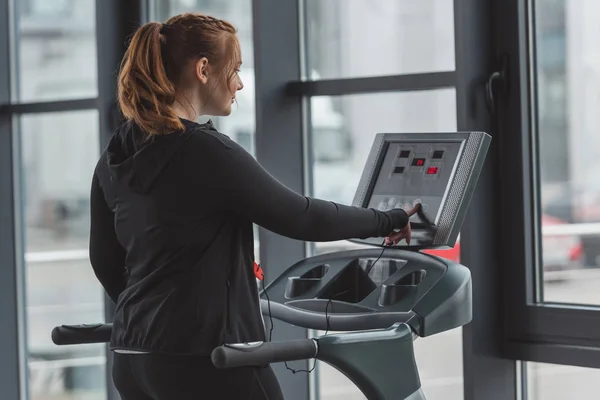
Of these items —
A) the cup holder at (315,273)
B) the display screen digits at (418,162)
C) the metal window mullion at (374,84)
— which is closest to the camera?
the display screen digits at (418,162)

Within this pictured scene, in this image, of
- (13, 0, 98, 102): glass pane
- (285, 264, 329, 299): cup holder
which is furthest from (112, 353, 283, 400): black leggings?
(13, 0, 98, 102): glass pane

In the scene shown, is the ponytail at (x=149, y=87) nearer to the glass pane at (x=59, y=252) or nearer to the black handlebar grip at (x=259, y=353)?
the black handlebar grip at (x=259, y=353)

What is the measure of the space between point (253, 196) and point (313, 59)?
4.25 ft

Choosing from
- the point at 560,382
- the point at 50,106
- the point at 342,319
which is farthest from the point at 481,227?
Result: the point at 50,106

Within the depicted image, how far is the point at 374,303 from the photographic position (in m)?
2.08

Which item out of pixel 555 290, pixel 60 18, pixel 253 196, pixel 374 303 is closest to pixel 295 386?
pixel 555 290

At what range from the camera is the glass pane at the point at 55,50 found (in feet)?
12.4

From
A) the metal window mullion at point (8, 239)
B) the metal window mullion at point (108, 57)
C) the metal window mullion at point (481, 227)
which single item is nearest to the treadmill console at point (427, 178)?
the metal window mullion at point (481, 227)

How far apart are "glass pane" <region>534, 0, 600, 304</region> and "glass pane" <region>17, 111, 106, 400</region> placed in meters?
1.80

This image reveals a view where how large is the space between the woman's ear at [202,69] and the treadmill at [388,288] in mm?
507

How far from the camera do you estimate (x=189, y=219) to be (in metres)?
1.91

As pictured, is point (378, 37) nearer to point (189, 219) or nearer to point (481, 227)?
point (481, 227)

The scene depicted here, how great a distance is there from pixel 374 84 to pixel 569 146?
581mm

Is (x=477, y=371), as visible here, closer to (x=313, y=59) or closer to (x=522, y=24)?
(x=522, y=24)
